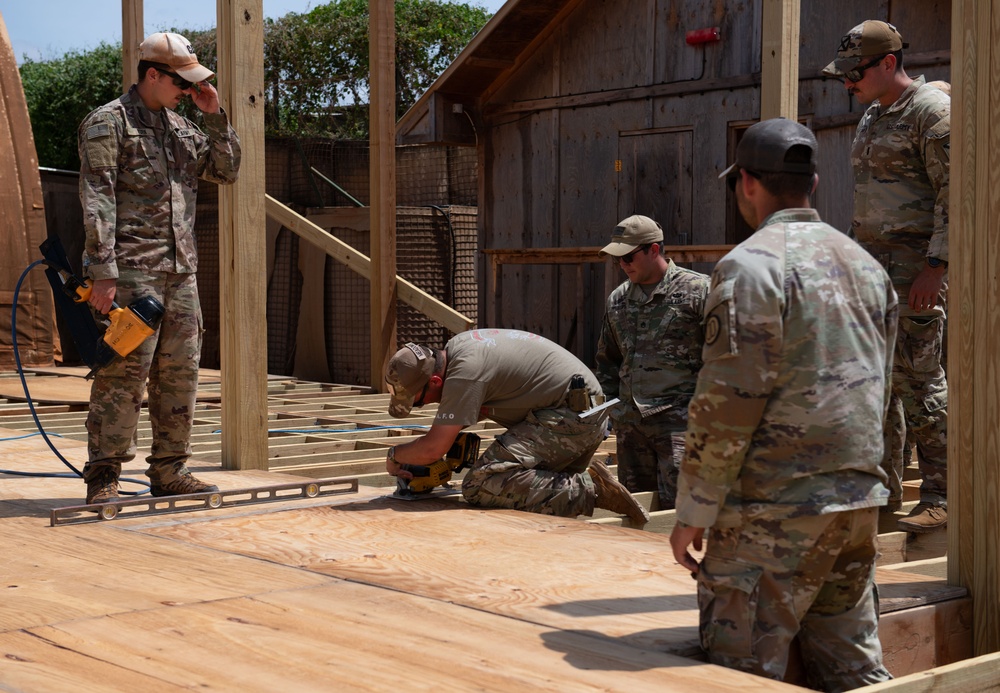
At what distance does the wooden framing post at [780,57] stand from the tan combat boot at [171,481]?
2764 mm

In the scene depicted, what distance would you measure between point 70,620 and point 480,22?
22661mm

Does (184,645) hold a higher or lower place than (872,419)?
lower

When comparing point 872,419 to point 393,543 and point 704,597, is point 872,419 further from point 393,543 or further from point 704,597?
point 393,543

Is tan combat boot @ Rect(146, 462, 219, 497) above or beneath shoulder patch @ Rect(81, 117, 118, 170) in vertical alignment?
beneath

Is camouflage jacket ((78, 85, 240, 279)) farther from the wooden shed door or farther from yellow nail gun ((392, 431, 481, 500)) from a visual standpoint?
the wooden shed door

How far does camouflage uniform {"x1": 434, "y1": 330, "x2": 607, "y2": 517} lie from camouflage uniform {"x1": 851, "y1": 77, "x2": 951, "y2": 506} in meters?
1.22

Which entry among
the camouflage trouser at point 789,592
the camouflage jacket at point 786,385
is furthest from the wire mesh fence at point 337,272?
the camouflage jacket at point 786,385

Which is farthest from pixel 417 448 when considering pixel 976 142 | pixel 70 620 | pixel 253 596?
pixel 976 142

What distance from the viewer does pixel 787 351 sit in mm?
2652

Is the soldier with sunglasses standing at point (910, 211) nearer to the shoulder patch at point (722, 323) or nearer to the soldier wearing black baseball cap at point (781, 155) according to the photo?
the soldier wearing black baseball cap at point (781, 155)

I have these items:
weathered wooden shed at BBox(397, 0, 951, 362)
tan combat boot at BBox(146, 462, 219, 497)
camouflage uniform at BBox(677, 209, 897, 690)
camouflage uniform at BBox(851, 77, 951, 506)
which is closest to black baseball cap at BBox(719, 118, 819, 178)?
camouflage uniform at BBox(677, 209, 897, 690)

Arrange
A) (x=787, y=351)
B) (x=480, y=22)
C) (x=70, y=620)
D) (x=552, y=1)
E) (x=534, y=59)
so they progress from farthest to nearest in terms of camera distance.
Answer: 1. (x=480, y=22)
2. (x=534, y=59)
3. (x=552, y=1)
4. (x=70, y=620)
5. (x=787, y=351)

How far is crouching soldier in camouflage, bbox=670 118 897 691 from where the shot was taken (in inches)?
103

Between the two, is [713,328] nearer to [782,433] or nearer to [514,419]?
[782,433]
